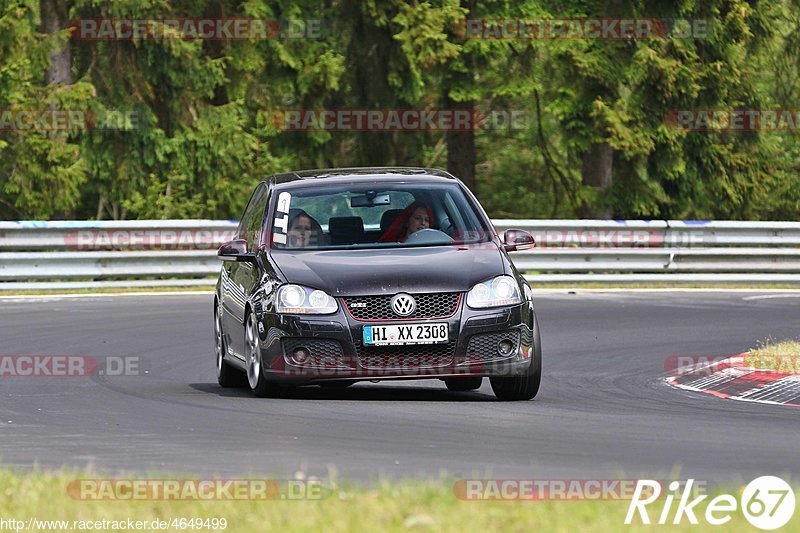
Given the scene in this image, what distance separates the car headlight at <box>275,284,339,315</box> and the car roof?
5.28 feet

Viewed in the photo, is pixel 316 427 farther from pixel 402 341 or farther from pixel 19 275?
pixel 19 275

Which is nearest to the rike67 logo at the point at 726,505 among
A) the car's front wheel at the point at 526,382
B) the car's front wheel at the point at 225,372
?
the car's front wheel at the point at 526,382

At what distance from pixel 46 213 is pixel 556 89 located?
31.9 feet

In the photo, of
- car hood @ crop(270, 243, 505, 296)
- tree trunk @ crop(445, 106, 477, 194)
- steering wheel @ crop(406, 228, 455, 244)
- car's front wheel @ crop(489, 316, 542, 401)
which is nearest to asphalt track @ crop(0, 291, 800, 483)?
car's front wheel @ crop(489, 316, 542, 401)

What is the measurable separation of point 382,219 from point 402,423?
268 cm

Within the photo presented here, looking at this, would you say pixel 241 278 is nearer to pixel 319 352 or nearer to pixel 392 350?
pixel 319 352

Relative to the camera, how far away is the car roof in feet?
41.1

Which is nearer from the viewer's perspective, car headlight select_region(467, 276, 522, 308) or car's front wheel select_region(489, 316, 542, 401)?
car headlight select_region(467, 276, 522, 308)

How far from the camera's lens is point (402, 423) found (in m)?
9.83

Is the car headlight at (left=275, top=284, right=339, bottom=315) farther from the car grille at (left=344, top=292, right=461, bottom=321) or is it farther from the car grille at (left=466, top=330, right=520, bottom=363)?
the car grille at (left=466, top=330, right=520, bottom=363)

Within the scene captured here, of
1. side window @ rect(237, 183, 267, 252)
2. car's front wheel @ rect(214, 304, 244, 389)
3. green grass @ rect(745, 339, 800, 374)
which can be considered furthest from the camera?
green grass @ rect(745, 339, 800, 374)

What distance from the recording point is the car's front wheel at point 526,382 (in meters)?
11.3

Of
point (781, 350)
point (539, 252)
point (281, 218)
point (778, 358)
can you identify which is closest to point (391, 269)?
point (281, 218)

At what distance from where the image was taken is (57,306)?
20.3m
